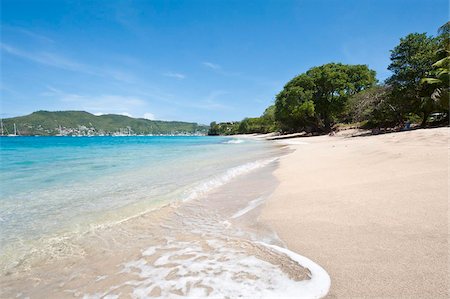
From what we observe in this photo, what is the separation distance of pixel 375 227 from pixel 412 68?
81.4 feet

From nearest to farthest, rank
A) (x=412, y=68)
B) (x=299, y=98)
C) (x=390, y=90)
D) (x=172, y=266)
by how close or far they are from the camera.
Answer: (x=172, y=266) < (x=412, y=68) < (x=390, y=90) < (x=299, y=98)

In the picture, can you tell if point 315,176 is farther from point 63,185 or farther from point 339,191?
point 63,185

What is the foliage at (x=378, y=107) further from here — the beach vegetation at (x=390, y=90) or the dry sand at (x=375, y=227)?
the dry sand at (x=375, y=227)

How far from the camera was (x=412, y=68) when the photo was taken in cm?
2194

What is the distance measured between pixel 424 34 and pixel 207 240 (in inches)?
1126

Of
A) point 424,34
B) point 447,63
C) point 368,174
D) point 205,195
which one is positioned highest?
point 424,34

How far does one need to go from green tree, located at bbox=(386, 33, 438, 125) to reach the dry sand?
20222 mm

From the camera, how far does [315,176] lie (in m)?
7.16

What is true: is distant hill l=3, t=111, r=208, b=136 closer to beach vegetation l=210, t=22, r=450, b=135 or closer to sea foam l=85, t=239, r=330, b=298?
beach vegetation l=210, t=22, r=450, b=135

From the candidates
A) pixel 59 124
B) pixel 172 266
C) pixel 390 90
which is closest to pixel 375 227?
pixel 172 266

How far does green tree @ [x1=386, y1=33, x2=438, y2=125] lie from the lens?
21734mm

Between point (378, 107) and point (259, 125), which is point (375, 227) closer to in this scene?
point (378, 107)

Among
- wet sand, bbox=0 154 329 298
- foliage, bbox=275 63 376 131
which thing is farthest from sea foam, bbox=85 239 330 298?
foliage, bbox=275 63 376 131

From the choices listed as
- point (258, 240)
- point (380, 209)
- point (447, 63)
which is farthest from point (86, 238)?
point (447, 63)
